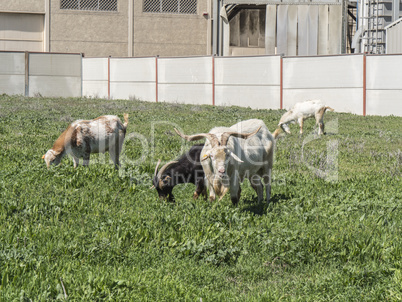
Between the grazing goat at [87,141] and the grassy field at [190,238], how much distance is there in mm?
384

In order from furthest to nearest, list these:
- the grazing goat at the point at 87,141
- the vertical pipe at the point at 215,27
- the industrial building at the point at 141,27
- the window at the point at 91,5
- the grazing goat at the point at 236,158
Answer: the window at the point at 91,5 < the vertical pipe at the point at 215,27 < the industrial building at the point at 141,27 < the grazing goat at the point at 87,141 < the grazing goat at the point at 236,158

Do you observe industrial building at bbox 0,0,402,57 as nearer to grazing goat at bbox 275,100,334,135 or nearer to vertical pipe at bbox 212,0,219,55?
vertical pipe at bbox 212,0,219,55

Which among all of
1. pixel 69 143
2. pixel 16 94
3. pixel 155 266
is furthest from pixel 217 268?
pixel 16 94

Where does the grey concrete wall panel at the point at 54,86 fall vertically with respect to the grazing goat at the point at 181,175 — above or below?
above

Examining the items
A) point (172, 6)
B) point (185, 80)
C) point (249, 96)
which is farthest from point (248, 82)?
point (172, 6)

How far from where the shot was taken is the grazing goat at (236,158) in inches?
305

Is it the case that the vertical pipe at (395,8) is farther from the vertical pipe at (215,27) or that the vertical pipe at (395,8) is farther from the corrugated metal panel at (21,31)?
the corrugated metal panel at (21,31)

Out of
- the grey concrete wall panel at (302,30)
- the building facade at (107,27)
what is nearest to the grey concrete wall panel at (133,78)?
the building facade at (107,27)

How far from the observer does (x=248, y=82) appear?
28.8 metres

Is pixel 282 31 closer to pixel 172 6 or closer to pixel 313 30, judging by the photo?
pixel 313 30

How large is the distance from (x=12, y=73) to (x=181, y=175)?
86.7 ft

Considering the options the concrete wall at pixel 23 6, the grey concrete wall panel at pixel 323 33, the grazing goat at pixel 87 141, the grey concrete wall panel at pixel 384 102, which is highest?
the concrete wall at pixel 23 6

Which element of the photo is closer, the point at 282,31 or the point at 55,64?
the point at 55,64

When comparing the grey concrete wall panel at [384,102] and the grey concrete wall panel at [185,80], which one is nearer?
the grey concrete wall panel at [384,102]
